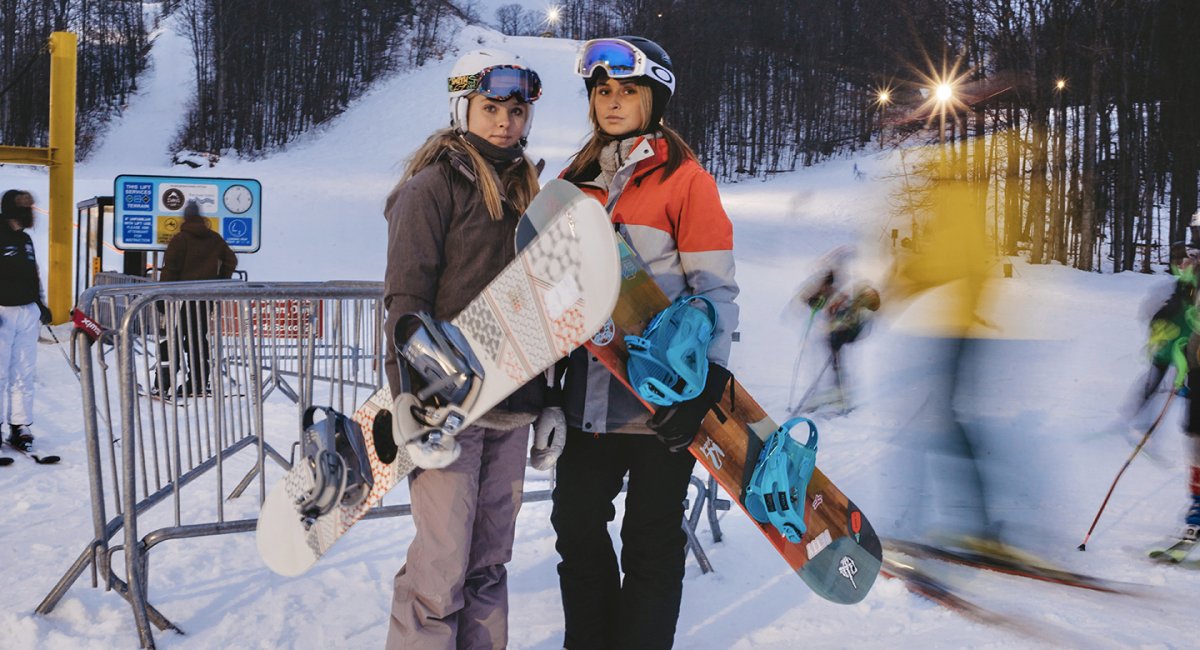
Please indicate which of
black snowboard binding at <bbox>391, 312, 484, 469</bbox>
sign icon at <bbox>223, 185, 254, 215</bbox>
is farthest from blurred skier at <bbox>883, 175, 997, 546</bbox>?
sign icon at <bbox>223, 185, 254, 215</bbox>

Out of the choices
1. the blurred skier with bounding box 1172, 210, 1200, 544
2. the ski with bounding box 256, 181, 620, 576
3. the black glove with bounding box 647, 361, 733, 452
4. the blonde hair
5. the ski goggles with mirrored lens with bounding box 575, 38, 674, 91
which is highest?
the ski goggles with mirrored lens with bounding box 575, 38, 674, 91

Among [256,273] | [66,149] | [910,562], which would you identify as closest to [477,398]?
[910,562]

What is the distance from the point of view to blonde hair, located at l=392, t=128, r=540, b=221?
2088 millimetres

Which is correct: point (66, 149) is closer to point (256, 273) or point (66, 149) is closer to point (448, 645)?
point (256, 273)

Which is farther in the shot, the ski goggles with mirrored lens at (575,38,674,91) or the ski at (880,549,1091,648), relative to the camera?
the ski at (880,549,1091,648)

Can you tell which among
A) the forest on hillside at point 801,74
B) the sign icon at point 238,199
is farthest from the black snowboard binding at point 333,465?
the forest on hillside at point 801,74

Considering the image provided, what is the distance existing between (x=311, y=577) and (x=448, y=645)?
4.99 ft

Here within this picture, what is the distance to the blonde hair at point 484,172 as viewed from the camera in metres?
2.09

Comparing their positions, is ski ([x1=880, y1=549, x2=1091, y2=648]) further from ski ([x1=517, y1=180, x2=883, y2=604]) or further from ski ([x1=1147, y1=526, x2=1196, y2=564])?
ski ([x1=1147, y1=526, x2=1196, y2=564])

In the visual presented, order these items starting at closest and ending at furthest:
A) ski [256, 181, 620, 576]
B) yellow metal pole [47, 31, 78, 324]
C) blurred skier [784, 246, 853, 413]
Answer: ski [256, 181, 620, 576]
blurred skier [784, 246, 853, 413]
yellow metal pole [47, 31, 78, 324]

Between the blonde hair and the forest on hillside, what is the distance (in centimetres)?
1288

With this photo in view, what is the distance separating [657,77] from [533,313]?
0.78 metres

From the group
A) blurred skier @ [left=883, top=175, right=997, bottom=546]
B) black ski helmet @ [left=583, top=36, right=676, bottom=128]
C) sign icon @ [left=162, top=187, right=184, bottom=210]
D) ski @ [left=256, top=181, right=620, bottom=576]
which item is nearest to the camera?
ski @ [left=256, top=181, right=620, bottom=576]

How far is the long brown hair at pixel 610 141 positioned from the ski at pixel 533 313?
0.41 metres
